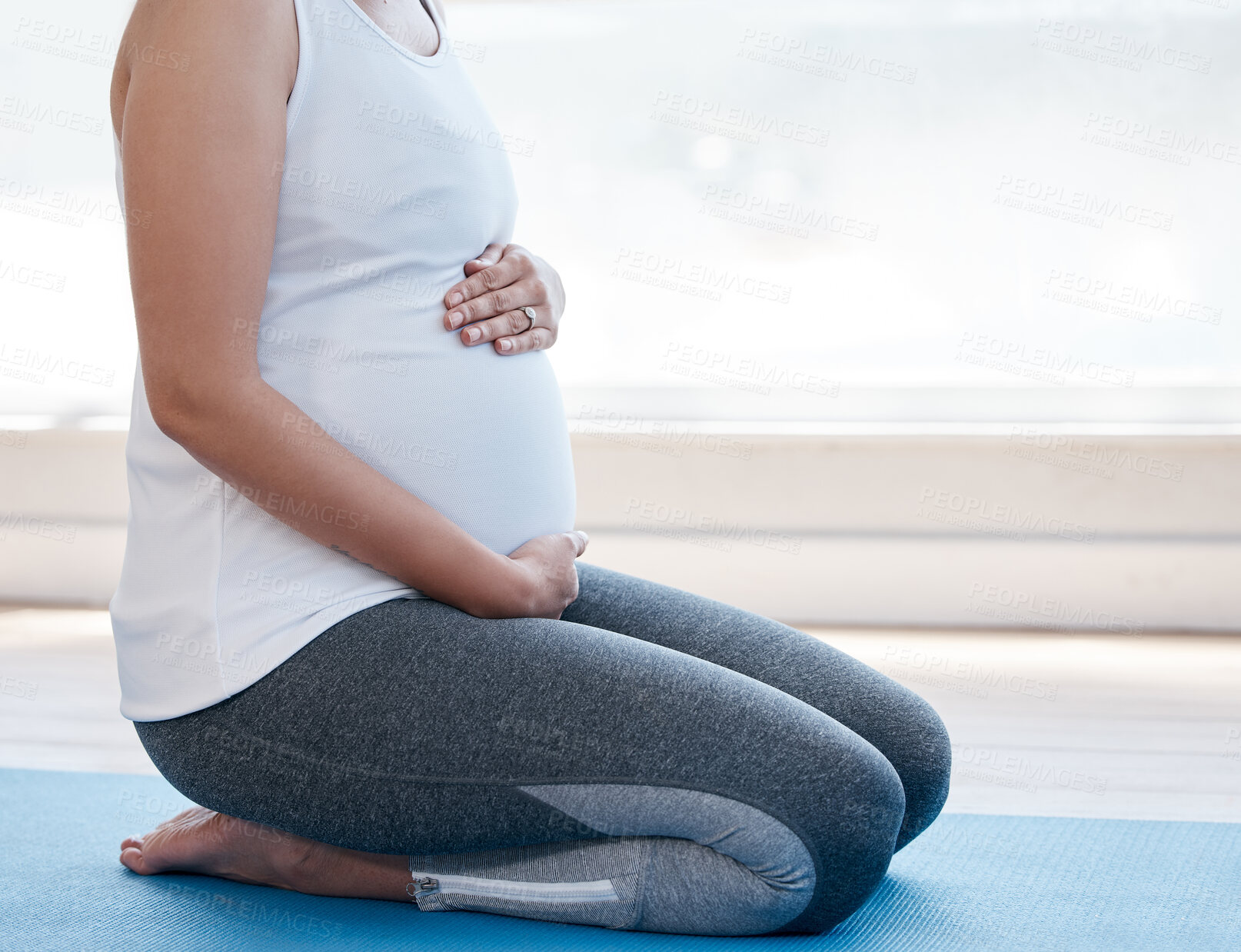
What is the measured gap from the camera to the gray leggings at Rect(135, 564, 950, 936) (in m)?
0.99

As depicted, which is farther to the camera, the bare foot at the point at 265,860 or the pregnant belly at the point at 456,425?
the bare foot at the point at 265,860

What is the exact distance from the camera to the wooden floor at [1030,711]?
66.7 inches

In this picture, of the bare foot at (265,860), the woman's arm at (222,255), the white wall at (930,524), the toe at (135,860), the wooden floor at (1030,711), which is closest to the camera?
the woman's arm at (222,255)

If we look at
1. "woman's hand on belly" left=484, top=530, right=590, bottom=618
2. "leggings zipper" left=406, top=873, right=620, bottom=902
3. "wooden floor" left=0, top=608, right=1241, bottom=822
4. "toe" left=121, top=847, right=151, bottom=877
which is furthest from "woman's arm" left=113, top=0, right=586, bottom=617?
"wooden floor" left=0, top=608, right=1241, bottom=822

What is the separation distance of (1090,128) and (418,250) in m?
2.26

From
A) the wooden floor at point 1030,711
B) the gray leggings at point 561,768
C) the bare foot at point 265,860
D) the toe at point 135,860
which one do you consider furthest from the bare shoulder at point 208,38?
the wooden floor at point 1030,711

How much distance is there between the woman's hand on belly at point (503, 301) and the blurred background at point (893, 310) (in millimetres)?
1595

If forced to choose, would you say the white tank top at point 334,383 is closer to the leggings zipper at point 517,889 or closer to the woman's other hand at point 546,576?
the woman's other hand at point 546,576

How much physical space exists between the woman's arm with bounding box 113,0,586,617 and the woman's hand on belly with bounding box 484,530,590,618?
0.12m

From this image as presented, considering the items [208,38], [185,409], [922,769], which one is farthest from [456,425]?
[922,769]

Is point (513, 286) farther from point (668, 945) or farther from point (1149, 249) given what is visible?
point (1149, 249)

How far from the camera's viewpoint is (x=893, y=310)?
2871 mm

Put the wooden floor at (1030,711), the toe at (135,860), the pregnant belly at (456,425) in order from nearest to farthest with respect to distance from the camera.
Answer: the pregnant belly at (456,425), the toe at (135,860), the wooden floor at (1030,711)

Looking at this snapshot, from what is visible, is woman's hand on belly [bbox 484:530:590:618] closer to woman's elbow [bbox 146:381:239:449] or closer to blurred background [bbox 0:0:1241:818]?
woman's elbow [bbox 146:381:239:449]
